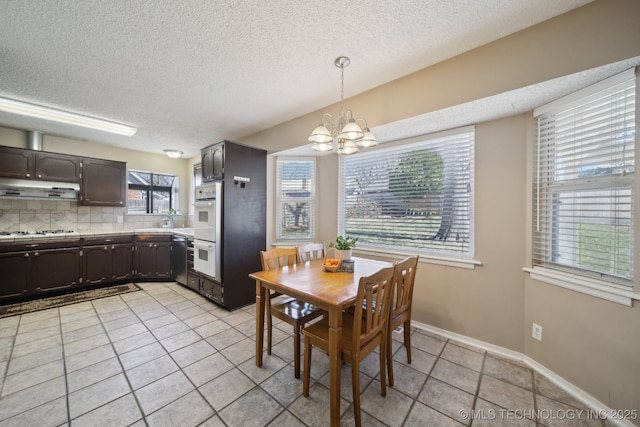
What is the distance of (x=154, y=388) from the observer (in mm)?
1757

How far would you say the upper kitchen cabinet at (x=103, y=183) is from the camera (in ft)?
13.0

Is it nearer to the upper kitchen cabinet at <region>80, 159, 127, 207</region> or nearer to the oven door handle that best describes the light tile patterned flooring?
the oven door handle

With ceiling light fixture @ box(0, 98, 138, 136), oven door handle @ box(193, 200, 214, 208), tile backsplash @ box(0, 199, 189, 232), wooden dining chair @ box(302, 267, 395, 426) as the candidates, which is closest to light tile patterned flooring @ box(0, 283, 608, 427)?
wooden dining chair @ box(302, 267, 395, 426)

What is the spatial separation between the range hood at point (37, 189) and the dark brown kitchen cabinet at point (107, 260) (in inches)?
35.6

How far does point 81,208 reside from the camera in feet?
13.6

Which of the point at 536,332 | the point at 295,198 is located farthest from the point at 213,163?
the point at 536,332

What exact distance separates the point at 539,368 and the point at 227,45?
3.68 metres

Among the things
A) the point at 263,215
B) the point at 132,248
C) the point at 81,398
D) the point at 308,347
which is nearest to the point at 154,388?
the point at 81,398

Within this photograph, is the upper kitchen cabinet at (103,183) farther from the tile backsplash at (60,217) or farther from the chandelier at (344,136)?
the chandelier at (344,136)

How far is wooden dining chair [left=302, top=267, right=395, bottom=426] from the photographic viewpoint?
1.42 meters

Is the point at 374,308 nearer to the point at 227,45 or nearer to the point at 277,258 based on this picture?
the point at 277,258

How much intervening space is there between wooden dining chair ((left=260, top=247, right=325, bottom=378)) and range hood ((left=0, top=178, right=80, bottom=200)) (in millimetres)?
4002

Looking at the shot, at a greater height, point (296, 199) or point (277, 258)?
point (296, 199)

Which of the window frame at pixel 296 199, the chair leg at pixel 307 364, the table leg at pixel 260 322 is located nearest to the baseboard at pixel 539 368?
the chair leg at pixel 307 364
